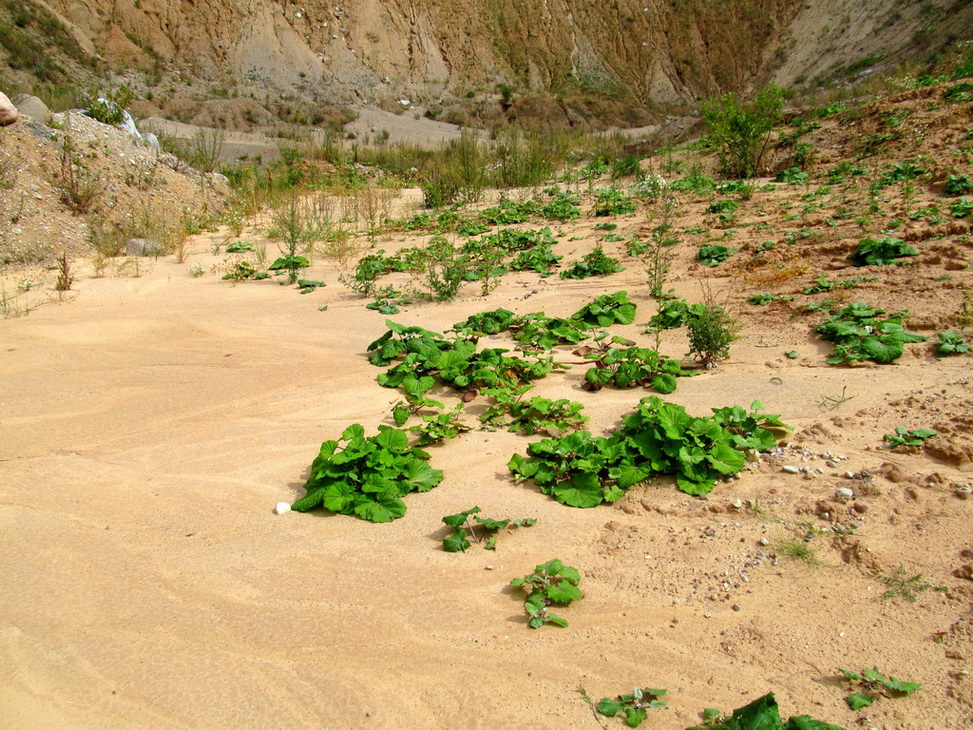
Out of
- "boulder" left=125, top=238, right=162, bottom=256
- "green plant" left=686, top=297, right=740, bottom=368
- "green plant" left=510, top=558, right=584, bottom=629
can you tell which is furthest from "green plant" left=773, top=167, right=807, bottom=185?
"boulder" left=125, top=238, right=162, bottom=256

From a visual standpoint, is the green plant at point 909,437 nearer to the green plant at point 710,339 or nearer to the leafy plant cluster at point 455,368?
the green plant at point 710,339

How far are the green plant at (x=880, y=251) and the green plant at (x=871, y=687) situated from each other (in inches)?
199

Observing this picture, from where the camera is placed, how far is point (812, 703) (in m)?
2.04

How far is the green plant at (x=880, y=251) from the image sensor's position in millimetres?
6160

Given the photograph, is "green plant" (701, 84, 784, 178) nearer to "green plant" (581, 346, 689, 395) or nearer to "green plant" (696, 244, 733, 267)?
"green plant" (696, 244, 733, 267)

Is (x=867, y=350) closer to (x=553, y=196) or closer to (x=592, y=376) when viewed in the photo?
(x=592, y=376)

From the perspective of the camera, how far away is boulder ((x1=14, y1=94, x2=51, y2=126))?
1036 cm

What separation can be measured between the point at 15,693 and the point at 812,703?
8.32ft

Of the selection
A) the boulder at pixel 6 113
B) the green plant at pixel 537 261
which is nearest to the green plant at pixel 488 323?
the green plant at pixel 537 261

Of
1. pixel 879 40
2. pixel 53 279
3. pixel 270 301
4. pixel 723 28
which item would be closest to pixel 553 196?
pixel 270 301

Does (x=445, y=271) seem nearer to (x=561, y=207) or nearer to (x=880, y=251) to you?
(x=561, y=207)

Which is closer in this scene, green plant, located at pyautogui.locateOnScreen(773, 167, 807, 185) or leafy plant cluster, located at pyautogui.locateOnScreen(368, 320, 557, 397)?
leafy plant cluster, located at pyautogui.locateOnScreen(368, 320, 557, 397)

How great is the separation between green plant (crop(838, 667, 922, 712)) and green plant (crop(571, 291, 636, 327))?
398 cm

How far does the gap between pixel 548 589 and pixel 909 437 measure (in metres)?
2.09
